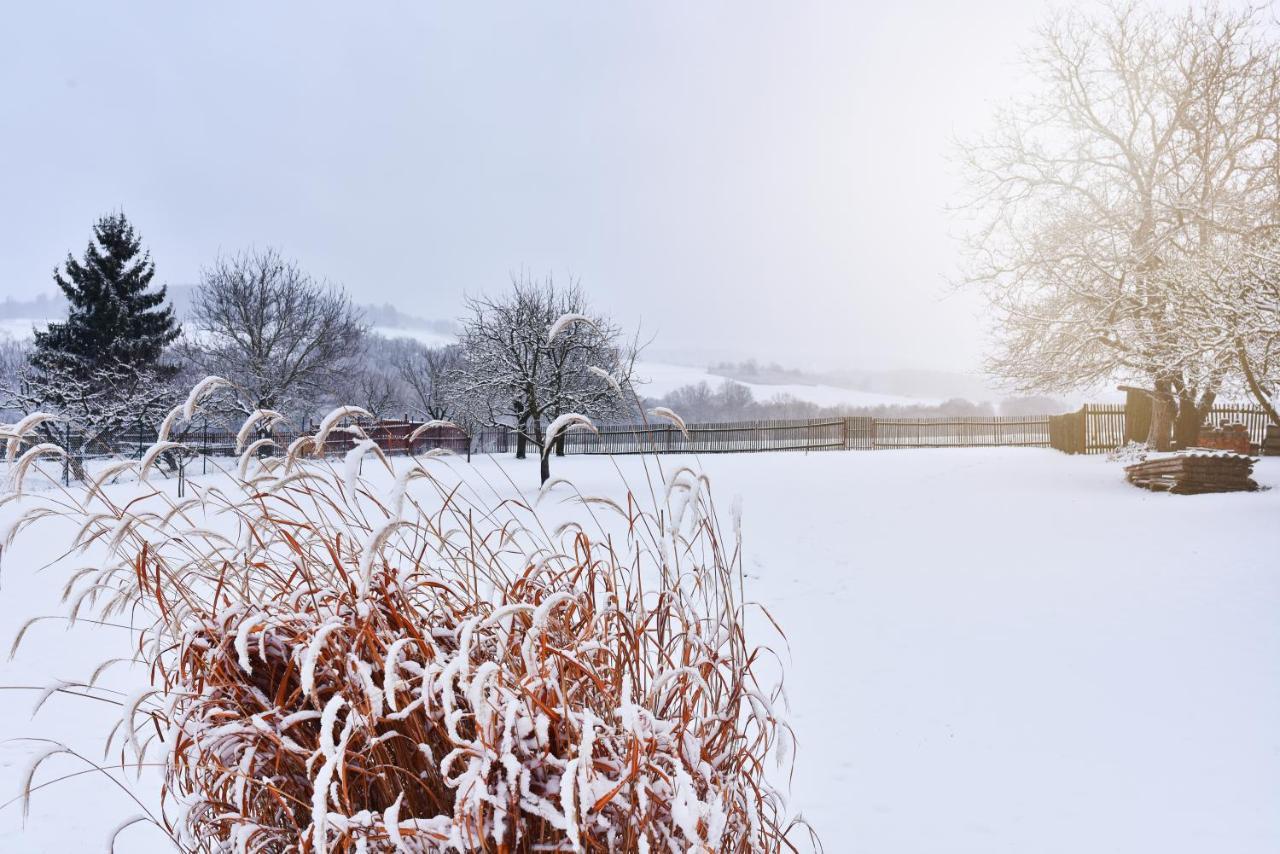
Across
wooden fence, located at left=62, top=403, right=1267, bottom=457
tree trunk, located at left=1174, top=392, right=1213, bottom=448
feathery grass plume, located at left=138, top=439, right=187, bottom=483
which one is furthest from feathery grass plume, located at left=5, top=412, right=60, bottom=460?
tree trunk, located at left=1174, top=392, right=1213, bottom=448

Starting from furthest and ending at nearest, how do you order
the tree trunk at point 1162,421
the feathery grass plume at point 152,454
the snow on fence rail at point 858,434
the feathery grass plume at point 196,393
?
the snow on fence rail at point 858,434, the tree trunk at point 1162,421, the feathery grass plume at point 152,454, the feathery grass plume at point 196,393

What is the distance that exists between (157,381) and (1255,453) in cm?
3368

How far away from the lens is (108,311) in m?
27.4

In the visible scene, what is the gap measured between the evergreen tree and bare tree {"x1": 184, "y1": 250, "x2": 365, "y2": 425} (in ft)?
5.60

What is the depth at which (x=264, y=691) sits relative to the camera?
2.11 metres

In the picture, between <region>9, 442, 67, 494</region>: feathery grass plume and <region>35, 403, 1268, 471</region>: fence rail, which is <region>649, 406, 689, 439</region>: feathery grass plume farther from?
<region>35, 403, 1268, 471</region>: fence rail

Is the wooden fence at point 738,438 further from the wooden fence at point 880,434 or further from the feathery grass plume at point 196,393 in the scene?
the feathery grass plume at point 196,393

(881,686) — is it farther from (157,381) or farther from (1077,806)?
(157,381)

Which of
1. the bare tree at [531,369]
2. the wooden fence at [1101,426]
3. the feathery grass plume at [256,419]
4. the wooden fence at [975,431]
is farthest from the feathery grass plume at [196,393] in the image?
the wooden fence at [975,431]

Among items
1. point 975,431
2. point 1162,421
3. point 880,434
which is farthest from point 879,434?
point 1162,421

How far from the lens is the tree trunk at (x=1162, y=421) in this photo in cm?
1825

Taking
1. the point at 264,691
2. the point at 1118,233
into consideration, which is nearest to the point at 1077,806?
the point at 264,691

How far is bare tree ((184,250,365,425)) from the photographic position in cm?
2523

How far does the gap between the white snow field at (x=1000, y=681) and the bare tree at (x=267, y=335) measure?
13.6 metres
